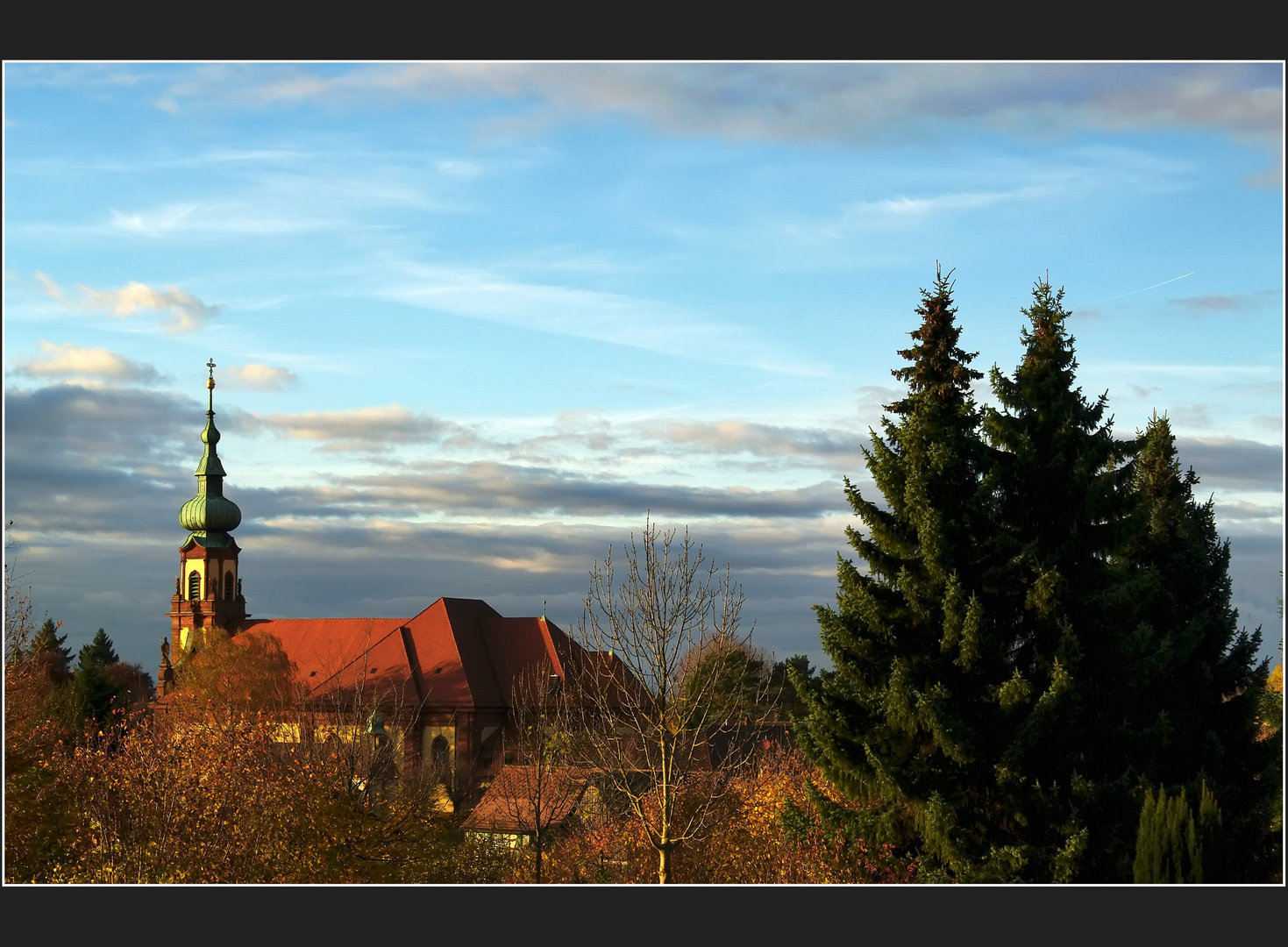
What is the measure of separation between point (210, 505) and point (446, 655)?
24.5 meters

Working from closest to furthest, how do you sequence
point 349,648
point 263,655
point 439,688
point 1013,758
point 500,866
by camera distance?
point 1013,758
point 500,866
point 263,655
point 439,688
point 349,648

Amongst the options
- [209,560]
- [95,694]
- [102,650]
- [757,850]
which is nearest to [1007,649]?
[757,850]

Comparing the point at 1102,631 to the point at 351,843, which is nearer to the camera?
the point at 1102,631

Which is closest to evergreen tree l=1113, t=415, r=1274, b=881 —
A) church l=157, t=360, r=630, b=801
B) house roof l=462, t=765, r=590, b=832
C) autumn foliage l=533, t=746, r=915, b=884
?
autumn foliage l=533, t=746, r=915, b=884

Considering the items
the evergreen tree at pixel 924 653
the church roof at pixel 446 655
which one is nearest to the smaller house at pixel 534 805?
the evergreen tree at pixel 924 653

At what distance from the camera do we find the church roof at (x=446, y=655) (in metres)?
65.4

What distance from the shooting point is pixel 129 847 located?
63.9ft

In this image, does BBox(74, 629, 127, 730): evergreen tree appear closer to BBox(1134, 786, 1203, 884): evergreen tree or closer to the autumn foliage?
the autumn foliage

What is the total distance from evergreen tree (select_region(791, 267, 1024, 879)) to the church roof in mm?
44527

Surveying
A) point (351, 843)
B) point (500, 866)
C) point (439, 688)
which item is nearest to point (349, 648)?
point (439, 688)

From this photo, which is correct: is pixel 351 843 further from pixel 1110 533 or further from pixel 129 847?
pixel 1110 533

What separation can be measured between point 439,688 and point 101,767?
43.5 m

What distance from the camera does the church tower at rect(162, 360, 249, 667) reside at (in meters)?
81.6

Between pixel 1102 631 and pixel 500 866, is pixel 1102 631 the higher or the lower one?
the higher one
